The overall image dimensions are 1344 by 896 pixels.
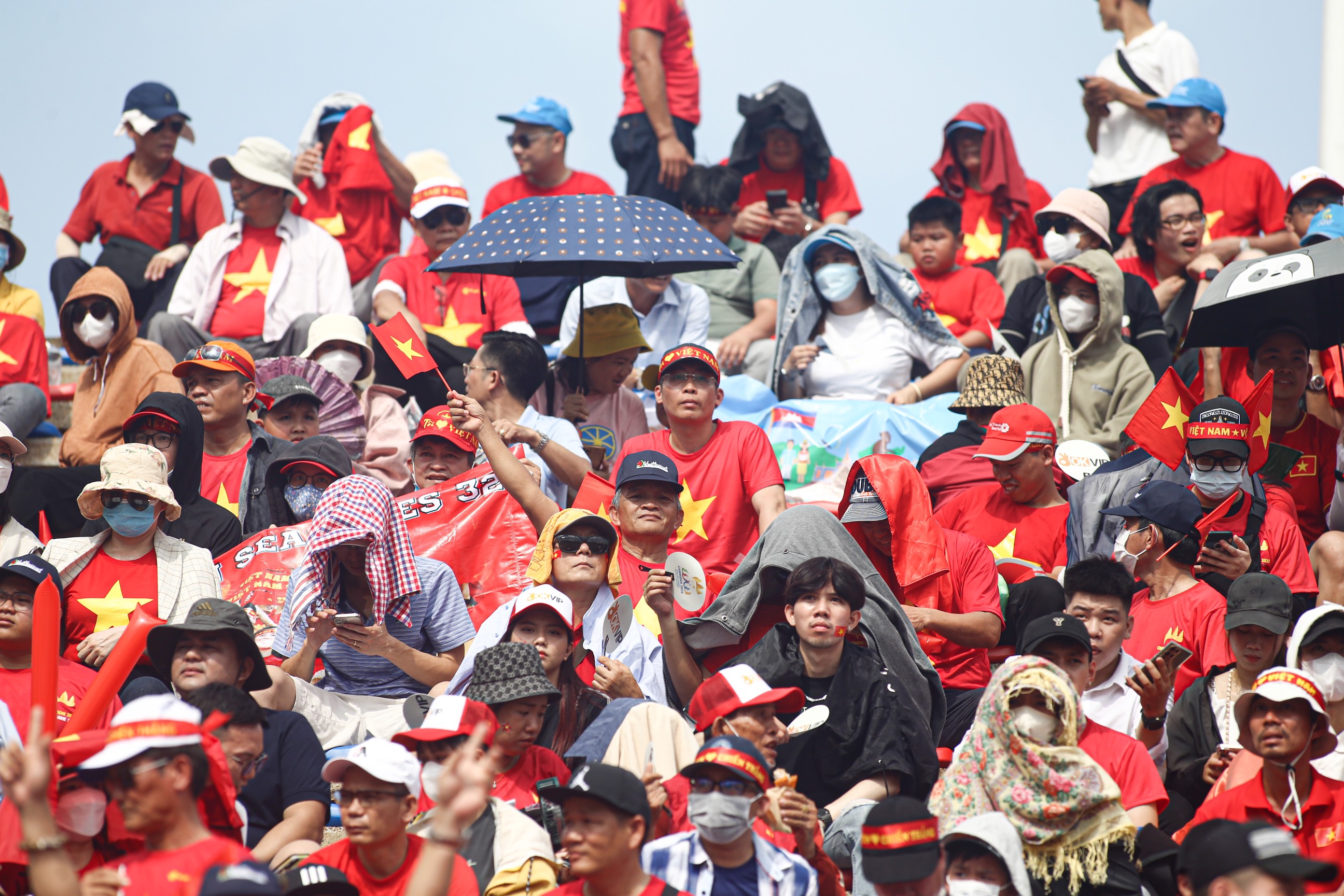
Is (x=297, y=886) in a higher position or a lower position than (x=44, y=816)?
lower

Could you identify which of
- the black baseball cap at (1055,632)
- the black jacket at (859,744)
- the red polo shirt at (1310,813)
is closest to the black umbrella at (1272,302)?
the black baseball cap at (1055,632)

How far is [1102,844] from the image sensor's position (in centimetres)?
520

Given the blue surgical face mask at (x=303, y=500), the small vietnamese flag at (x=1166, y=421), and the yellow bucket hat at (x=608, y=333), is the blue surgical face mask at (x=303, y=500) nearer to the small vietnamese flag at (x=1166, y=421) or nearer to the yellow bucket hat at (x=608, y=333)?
the yellow bucket hat at (x=608, y=333)

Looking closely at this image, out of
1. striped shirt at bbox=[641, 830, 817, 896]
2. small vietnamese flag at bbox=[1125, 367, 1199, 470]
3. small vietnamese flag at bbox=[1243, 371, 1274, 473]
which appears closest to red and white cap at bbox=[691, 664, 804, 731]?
striped shirt at bbox=[641, 830, 817, 896]

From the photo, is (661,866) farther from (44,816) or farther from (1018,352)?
(1018,352)

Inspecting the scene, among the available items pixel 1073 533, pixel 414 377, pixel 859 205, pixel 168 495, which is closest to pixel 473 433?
pixel 168 495

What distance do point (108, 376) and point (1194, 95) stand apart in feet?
24.0

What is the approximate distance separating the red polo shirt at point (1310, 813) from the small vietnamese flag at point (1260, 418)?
2774mm

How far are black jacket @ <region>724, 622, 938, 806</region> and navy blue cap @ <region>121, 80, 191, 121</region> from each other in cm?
701

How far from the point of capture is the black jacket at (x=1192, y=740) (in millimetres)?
5859

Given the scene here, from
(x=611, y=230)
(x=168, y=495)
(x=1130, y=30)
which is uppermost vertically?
(x=1130, y=30)

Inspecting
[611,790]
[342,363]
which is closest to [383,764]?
[611,790]

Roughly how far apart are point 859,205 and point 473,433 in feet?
17.0

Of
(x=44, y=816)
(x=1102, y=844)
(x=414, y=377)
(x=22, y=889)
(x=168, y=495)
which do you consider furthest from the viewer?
(x=414, y=377)
